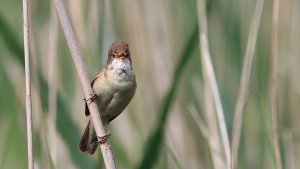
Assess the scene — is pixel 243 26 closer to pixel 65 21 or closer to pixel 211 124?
pixel 211 124

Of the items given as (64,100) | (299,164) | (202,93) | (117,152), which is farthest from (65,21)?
(299,164)

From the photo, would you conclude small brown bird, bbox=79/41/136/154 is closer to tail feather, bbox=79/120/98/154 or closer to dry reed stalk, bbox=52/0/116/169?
tail feather, bbox=79/120/98/154

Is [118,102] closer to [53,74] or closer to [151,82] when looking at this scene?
[53,74]

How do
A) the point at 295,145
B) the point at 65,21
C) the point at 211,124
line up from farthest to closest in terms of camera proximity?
the point at 295,145, the point at 211,124, the point at 65,21

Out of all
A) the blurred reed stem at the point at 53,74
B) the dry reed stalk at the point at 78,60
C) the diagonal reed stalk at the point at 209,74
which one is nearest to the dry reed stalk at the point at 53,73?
the blurred reed stem at the point at 53,74

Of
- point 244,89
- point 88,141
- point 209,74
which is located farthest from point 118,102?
point 244,89

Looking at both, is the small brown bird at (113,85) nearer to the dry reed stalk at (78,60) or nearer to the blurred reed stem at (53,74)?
the blurred reed stem at (53,74)
